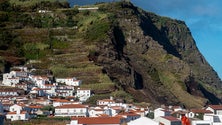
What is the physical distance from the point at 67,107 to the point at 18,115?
24.5 feet

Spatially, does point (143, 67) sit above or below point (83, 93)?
above

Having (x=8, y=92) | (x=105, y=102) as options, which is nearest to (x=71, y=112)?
(x=105, y=102)

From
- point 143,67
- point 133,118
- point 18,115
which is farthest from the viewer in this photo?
point 143,67

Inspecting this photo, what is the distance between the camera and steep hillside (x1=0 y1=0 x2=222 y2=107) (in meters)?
88.2

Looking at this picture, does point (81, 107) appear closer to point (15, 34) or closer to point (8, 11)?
point (15, 34)

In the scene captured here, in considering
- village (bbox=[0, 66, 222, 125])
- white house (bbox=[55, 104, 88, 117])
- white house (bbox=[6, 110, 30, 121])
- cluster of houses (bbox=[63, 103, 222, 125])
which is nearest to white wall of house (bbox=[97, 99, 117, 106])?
village (bbox=[0, 66, 222, 125])

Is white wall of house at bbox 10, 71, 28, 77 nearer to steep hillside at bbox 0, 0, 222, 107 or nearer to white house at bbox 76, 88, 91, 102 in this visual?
steep hillside at bbox 0, 0, 222, 107

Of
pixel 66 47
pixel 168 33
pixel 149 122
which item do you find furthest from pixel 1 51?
pixel 168 33

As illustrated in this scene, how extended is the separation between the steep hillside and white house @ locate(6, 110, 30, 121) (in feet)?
62.0

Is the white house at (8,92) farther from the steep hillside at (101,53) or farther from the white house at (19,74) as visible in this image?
the steep hillside at (101,53)

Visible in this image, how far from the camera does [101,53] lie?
9500cm

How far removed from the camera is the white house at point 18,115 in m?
58.1

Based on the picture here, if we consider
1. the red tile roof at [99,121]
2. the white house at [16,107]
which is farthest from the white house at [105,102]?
the red tile roof at [99,121]

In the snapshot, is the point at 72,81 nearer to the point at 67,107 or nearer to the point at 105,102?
the point at 105,102
